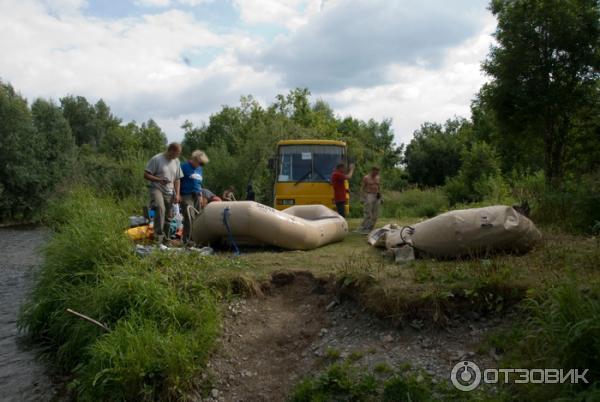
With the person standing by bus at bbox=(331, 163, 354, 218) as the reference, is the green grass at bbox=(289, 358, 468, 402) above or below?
below

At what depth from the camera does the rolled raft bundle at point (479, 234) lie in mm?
6148

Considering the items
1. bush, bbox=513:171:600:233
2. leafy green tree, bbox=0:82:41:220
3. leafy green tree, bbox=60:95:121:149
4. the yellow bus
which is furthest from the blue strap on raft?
leafy green tree, bbox=60:95:121:149

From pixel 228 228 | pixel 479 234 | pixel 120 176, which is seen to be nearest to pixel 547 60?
pixel 479 234

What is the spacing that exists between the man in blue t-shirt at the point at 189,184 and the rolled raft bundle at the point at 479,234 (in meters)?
4.06

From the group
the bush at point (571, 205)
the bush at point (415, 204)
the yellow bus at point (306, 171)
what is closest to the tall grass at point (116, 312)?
the yellow bus at point (306, 171)

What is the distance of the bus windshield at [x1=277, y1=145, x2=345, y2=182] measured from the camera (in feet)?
40.9

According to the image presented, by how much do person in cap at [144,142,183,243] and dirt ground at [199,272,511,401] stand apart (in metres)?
2.55

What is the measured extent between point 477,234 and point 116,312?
424 cm

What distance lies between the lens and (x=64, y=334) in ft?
20.7

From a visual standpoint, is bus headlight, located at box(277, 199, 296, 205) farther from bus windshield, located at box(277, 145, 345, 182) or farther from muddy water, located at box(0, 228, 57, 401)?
muddy water, located at box(0, 228, 57, 401)

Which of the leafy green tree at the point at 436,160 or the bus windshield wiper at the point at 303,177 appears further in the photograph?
the leafy green tree at the point at 436,160

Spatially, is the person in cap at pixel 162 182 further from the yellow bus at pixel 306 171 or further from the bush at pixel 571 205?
the bush at pixel 571 205

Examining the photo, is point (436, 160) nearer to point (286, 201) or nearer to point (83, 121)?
point (286, 201)

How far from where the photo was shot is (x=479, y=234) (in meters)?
6.15
